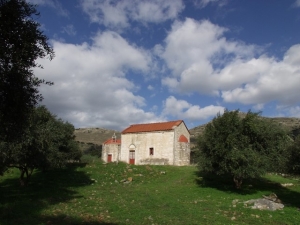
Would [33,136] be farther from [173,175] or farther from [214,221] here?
[173,175]

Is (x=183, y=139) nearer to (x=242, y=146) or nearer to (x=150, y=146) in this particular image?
(x=150, y=146)

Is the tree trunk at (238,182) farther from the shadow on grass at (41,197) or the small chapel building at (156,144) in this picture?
the small chapel building at (156,144)

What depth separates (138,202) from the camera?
1891 cm

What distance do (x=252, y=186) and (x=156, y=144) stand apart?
941 inches

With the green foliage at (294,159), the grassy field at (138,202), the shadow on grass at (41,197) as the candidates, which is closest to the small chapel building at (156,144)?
the grassy field at (138,202)

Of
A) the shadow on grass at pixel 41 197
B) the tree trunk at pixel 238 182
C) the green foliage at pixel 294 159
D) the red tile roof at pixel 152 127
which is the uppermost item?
the red tile roof at pixel 152 127

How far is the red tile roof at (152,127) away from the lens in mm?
48775

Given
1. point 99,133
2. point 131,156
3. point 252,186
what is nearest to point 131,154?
point 131,156

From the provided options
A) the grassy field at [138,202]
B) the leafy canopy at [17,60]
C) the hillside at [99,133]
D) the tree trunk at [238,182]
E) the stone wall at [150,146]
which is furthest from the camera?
the hillside at [99,133]

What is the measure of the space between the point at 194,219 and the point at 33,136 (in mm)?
14436

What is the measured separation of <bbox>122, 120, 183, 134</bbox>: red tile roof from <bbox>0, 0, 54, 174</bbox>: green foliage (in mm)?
38653

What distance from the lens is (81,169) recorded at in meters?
37.4

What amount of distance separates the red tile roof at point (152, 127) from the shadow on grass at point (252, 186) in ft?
54.6

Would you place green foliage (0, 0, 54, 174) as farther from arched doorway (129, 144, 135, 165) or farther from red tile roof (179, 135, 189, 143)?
arched doorway (129, 144, 135, 165)
